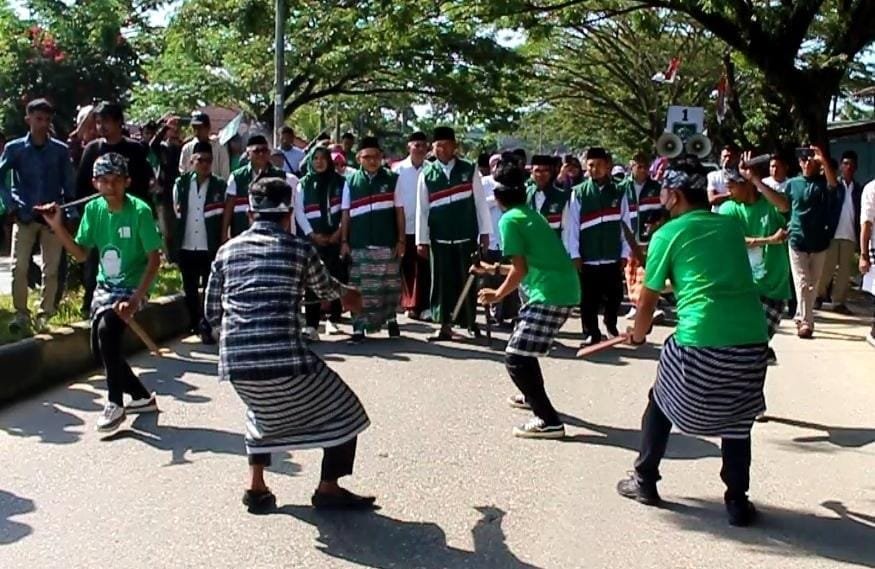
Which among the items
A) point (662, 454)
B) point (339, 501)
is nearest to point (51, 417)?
point (339, 501)

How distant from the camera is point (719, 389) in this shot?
4887 millimetres

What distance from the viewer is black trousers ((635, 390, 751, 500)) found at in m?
4.99

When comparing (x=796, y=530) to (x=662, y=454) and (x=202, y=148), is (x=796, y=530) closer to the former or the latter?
(x=662, y=454)

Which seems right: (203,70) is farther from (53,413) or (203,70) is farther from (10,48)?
(53,413)

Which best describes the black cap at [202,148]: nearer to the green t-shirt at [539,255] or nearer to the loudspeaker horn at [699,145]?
the green t-shirt at [539,255]

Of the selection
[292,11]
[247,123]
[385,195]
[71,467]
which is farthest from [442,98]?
[71,467]

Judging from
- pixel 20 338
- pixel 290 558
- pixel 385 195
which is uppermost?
pixel 385 195

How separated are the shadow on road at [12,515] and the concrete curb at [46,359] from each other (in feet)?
6.50

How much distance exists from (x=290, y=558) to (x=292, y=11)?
15135 mm

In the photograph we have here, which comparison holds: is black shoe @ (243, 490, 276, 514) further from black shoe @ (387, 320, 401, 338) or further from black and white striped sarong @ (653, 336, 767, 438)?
black shoe @ (387, 320, 401, 338)

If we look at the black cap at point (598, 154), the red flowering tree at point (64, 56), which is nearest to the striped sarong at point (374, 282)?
the black cap at point (598, 154)

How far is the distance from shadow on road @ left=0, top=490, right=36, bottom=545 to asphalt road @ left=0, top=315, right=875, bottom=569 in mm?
16

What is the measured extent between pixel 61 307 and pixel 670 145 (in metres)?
9.81

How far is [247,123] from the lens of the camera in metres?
14.3
